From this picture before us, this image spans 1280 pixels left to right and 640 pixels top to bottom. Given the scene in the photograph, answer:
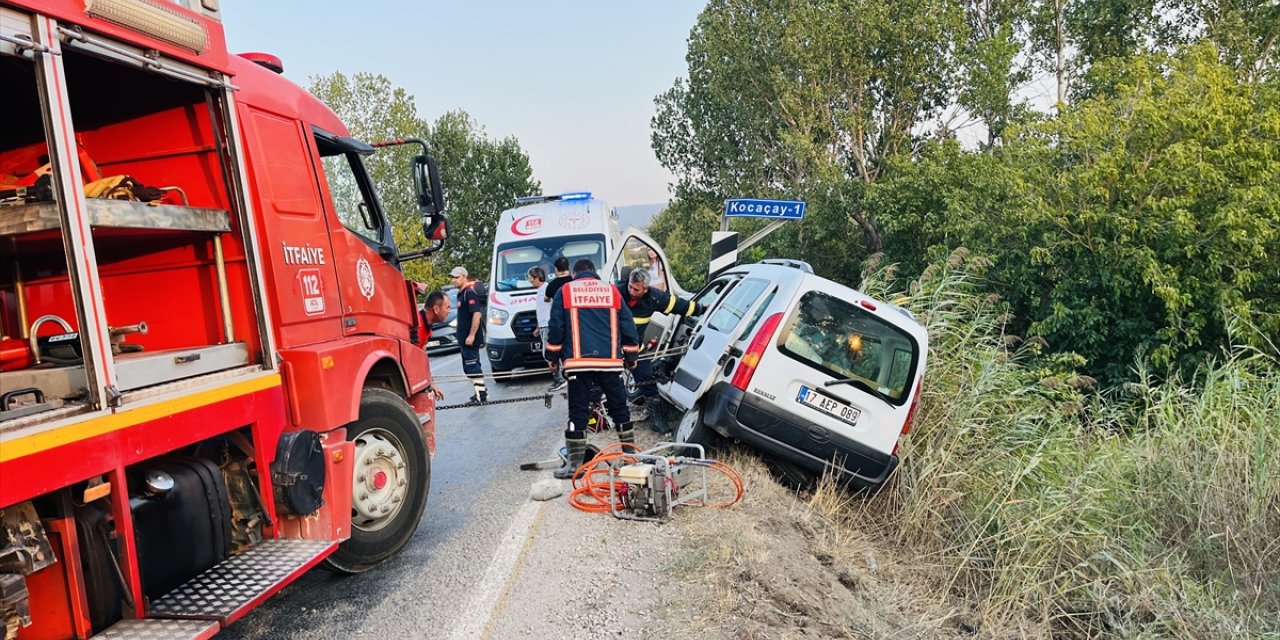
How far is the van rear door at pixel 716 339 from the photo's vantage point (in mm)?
6058

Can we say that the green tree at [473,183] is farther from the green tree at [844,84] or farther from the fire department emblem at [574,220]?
the fire department emblem at [574,220]

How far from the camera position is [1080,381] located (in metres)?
9.47

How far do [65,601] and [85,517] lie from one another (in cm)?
28

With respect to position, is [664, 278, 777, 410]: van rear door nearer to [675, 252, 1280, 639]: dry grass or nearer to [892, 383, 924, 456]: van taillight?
[675, 252, 1280, 639]: dry grass

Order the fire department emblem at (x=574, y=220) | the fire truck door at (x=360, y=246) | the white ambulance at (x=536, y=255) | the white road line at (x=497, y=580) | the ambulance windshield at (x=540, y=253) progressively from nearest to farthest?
the white road line at (x=497, y=580)
the fire truck door at (x=360, y=246)
the white ambulance at (x=536, y=255)
the ambulance windshield at (x=540, y=253)
the fire department emblem at (x=574, y=220)

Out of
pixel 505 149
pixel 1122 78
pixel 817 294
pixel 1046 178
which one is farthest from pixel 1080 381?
pixel 505 149

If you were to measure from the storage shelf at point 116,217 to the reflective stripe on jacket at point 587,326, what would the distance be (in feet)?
9.81

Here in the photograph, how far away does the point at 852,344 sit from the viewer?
5.89 meters

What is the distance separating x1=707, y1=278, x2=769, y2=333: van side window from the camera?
655 centimetres

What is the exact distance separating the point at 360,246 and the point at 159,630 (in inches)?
95.3

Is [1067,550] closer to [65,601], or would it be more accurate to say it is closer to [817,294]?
[817,294]

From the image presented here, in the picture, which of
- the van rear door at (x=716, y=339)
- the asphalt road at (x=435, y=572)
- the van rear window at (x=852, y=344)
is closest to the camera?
the asphalt road at (x=435, y=572)

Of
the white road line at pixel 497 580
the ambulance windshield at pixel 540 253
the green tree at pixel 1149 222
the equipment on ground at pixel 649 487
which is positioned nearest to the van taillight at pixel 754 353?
the equipment on ground at pixel 649 487

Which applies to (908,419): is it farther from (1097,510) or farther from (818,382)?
(1097,510)
